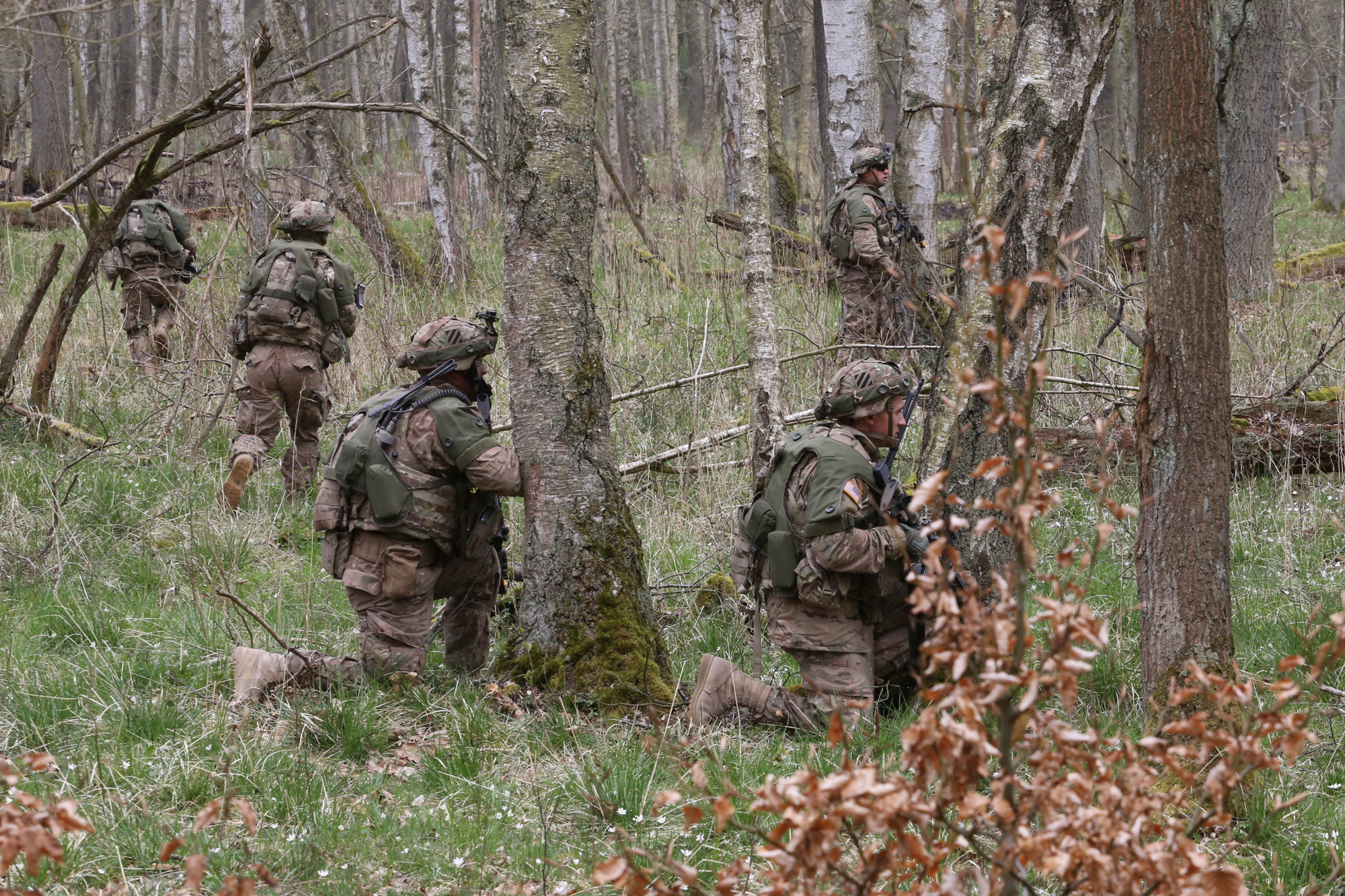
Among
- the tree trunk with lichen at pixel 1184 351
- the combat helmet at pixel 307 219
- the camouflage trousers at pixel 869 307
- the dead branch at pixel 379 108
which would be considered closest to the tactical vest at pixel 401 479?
the dead branch at pixel 379 108

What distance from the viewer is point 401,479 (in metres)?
4.27

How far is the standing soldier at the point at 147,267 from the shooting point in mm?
9359

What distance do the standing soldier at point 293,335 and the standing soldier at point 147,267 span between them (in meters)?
2.69

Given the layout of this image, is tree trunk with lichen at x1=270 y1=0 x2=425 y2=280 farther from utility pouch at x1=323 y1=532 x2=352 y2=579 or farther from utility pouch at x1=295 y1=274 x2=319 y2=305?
utility pouch at x1=323 y1=532 x2=352 y2=579

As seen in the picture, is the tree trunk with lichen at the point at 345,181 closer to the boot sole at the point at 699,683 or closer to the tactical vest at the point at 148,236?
the tactical vest at the point at 148,236

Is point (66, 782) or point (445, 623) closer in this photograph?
point (66, 782)

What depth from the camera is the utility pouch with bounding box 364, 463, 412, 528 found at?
13.9ft

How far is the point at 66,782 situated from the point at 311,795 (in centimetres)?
76

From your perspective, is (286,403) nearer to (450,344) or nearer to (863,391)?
(450,344)

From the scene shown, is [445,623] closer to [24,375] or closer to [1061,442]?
[1061,442]

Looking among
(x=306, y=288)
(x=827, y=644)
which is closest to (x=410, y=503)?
(x=827, y=644)

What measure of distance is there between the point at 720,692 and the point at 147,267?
7543 mm

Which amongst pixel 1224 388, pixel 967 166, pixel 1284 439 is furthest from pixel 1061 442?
pixel 967 166

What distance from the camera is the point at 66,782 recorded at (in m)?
3.30
